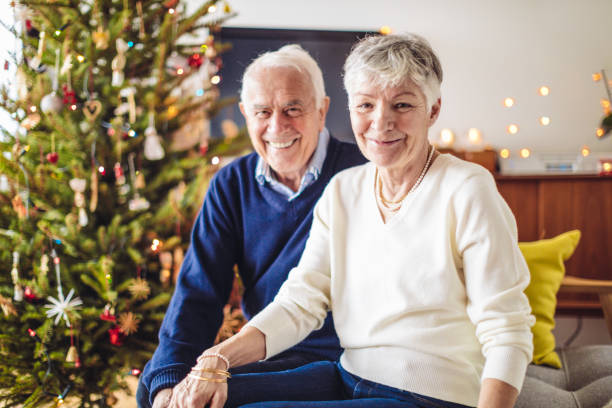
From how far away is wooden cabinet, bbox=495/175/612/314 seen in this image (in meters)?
3.09

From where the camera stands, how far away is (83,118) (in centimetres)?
202

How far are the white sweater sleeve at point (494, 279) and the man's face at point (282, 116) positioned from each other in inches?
21.2

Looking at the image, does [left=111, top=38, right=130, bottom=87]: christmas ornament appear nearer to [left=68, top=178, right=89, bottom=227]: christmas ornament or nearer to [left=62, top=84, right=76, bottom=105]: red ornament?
[left=62, top=84, right=76, bottom=105]: red ornament

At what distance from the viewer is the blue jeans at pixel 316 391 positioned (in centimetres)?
94

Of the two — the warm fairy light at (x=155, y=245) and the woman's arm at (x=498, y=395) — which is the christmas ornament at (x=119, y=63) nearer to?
the warm fairy light at (x=155, y=245)

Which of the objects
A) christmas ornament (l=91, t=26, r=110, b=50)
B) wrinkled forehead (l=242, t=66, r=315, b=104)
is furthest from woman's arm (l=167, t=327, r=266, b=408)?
christmas ornament (l=91, t=26, r=110, b=50)

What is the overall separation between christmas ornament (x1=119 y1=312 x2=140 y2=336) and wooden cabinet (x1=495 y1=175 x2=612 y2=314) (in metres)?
2.27

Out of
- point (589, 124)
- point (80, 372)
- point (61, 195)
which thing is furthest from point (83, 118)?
point (589, 124)

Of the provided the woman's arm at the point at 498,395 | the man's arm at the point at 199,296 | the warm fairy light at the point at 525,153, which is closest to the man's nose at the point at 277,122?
the man's arm at the point at 199,296

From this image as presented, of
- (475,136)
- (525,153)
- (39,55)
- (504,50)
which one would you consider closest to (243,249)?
(39,55)

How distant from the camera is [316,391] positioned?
1.10 meters

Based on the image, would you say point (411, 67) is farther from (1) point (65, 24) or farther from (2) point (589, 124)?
(2) point (589, 124)

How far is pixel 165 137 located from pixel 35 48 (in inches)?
23.3

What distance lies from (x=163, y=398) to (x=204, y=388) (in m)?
0.15
